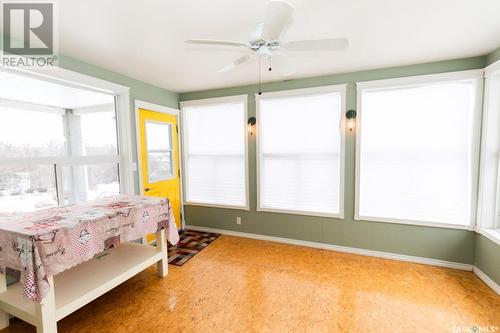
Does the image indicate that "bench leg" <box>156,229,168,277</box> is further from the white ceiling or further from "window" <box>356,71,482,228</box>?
"window" <box>356,71,482,228</box>

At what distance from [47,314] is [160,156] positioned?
251 centimetres

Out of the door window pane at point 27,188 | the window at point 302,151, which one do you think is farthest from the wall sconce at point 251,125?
the door window pane at point 27,188

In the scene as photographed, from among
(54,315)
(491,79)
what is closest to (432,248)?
(491,79)

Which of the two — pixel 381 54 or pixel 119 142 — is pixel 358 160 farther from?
pixel 119 142

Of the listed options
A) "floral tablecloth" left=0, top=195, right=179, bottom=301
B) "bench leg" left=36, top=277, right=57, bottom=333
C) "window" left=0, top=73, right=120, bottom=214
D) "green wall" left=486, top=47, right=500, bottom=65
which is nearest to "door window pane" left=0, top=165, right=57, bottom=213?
"window" left=0, top=73, right=120, bottom=214

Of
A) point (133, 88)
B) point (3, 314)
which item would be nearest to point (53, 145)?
point (133, 88)

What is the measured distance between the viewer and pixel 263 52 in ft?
5.87

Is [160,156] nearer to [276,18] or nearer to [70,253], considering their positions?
[70,253]

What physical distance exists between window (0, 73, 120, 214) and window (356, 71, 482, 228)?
3483mm

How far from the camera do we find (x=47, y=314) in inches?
63.8

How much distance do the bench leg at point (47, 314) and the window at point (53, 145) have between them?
119cm

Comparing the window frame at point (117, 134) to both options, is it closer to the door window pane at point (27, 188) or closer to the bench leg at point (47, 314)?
the door window pane at point (27, 188)

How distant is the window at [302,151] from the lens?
10.6 feet

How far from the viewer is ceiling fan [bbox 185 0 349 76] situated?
4.29ft
